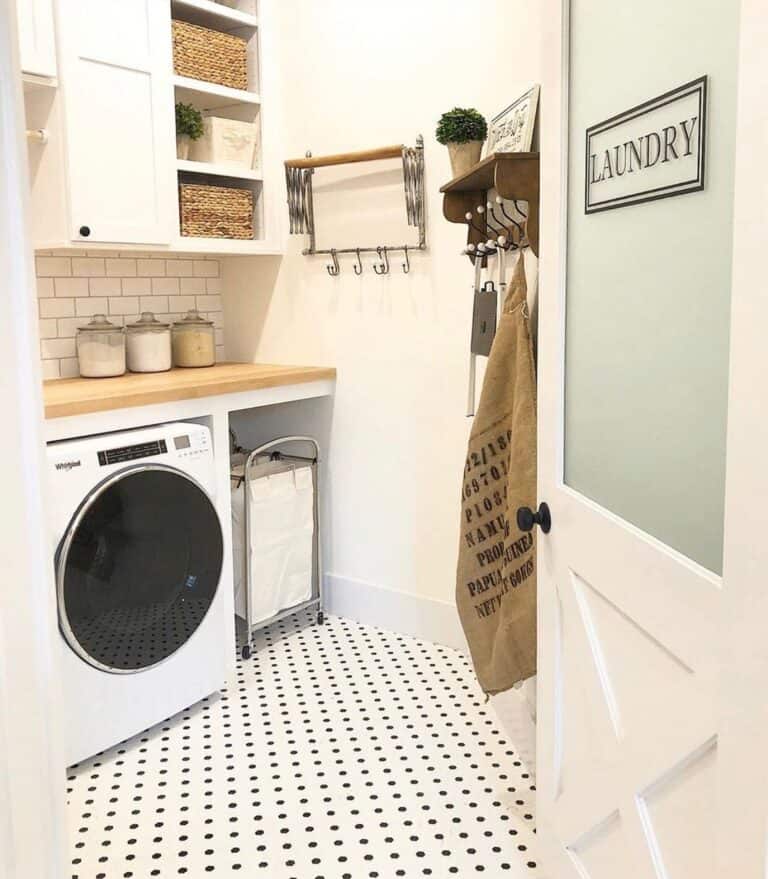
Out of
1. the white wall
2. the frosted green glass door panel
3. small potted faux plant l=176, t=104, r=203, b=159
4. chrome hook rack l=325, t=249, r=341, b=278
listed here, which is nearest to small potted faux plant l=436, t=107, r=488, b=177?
the white wall

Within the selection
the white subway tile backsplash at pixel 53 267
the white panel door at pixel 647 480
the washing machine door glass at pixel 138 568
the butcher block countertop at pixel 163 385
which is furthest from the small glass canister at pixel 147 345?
the white panel door at pixel 647 480

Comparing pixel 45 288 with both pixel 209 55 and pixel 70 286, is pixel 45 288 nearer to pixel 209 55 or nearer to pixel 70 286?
pixel 70 286

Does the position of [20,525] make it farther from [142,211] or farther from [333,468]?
[333,468]

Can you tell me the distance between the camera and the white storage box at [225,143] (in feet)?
10.4

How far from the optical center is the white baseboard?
10.6 feet

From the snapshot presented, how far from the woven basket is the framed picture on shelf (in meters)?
1.21

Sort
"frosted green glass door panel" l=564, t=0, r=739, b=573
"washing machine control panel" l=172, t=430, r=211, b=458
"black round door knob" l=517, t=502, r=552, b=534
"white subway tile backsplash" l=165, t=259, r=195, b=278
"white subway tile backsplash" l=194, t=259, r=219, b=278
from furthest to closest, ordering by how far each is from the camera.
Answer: "white subway tile backsplash" l=194, t=259, r=219, b=278 → "white subway tile backsplash" l=165, t=259, r=195, b=278 → "washing machine control panel" l=172, t=430, r=211, b=458 → "black round door knob" l=517, t=502, r=552, b=534 → "frosted green glass door panel" l=564, t=0, r=739, b=573

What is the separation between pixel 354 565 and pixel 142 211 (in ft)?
5.13

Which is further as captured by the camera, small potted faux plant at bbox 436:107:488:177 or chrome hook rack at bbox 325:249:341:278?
chrome hook rack at bbox 325:249:341:278

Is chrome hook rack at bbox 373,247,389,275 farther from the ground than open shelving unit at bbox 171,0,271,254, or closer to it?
closer to it

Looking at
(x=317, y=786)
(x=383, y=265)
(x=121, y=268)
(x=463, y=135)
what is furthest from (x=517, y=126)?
(x=317, y=786)

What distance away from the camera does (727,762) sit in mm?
1104

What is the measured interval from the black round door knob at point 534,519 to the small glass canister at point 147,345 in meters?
1.88

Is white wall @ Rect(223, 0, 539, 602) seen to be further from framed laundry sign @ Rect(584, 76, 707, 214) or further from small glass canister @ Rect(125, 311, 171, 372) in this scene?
framed laundry sign @ Rect(584, 76, 707, 214)
